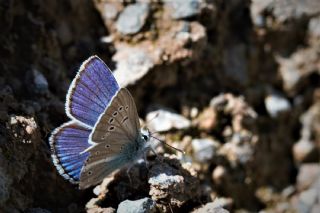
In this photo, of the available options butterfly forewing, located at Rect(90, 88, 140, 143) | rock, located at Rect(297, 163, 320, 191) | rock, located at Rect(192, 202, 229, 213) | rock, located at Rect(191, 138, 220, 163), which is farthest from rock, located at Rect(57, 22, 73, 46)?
rock, located at Rect(297, 163, 320, 191)

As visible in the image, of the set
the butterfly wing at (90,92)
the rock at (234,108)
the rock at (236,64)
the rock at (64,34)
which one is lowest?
the butterfly wing at (90,92)

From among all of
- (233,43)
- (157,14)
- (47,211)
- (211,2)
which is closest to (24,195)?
(47,211)

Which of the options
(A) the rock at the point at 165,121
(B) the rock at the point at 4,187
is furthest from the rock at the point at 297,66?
(B) the rock at the point at 4,187

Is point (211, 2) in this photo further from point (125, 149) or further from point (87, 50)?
point (125, 149)

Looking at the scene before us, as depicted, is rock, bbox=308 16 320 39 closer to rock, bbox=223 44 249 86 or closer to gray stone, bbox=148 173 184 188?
rock, bbox=223 44 249 86

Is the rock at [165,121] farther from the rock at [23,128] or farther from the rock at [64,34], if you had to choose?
the rock at [23,128]
